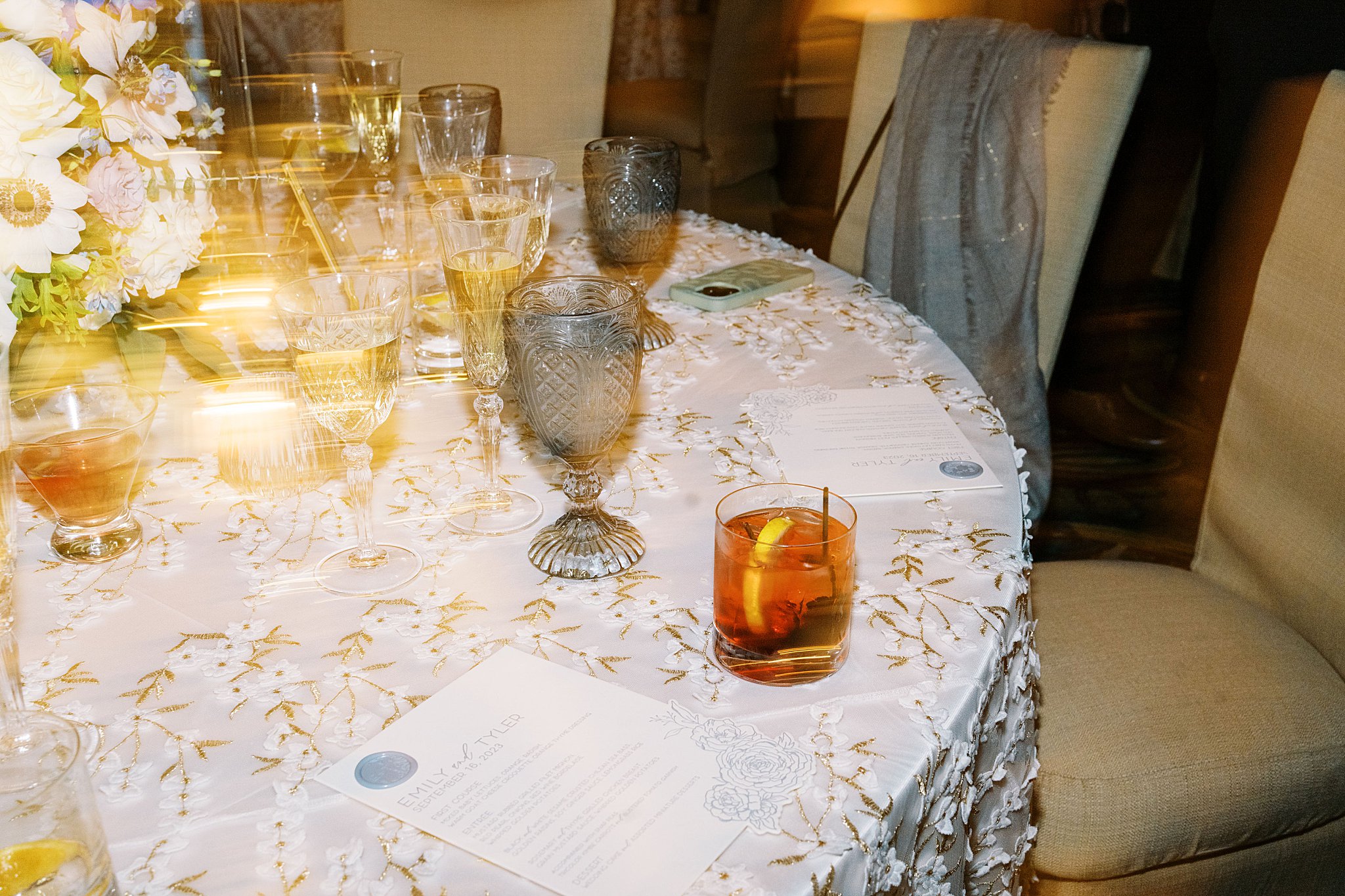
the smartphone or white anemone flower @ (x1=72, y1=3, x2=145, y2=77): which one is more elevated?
white anemone flower @ (x1=72, y1=3, x2=145, y2=77)

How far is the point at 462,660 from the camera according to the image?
0.72 m

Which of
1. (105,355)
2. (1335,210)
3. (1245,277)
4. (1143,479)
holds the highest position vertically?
(1335,210)

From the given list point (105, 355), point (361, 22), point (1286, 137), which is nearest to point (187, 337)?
point (105, 355)

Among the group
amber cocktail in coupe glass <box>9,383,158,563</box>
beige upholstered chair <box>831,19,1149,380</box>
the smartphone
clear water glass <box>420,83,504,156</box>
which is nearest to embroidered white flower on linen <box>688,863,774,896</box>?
amber cocktail in coupe glass <box>9,383,158,563</box>

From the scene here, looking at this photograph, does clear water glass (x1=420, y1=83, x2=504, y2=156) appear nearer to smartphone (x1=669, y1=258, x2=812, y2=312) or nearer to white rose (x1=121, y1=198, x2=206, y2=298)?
smartphone (x1=669, y1=258, x2=812, y2=312)

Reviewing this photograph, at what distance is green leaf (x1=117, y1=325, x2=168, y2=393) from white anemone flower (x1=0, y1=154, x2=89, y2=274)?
A: 0.11m

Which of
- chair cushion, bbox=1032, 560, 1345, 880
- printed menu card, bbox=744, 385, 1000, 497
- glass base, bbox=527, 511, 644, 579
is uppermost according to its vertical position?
printed menu card, bbox=744, 385, 1000, 497

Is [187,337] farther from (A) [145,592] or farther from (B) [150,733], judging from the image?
(B) [150,733]

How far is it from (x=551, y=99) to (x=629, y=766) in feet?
6.30

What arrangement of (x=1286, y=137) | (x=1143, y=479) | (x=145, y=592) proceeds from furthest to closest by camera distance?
(x=1286, y=137)
(x=1143, y=479)
(x=145, y=592)

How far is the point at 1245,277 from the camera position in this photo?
3.23 metres

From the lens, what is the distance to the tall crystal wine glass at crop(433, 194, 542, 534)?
33.6 inches

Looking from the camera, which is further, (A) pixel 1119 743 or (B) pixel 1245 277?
(B) pixel 1245 277

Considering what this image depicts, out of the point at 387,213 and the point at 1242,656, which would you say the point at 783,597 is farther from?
the point at 387,213
